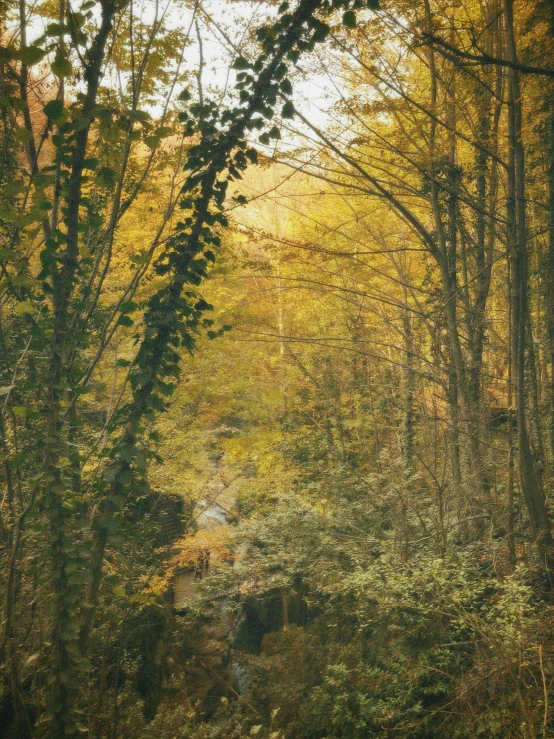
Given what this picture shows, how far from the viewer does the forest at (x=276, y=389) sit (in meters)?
2.65

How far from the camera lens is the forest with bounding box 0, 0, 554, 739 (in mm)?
2648

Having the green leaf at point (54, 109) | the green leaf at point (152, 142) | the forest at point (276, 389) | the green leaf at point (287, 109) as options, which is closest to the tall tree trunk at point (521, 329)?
the forest at point (276, 389)

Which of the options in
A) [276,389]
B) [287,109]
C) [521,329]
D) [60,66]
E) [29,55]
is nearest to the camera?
[29,55]

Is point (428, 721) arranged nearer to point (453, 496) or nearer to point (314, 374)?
point (453, 496)

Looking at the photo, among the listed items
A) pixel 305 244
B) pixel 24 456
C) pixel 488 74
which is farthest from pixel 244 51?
pixel 24 456

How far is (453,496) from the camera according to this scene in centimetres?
638

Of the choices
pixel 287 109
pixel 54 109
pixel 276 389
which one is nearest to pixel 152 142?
pixel 54 109

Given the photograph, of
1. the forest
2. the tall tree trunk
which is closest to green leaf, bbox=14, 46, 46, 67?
the forest

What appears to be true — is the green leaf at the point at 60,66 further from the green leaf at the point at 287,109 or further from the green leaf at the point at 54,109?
the green leaf at the point at 287,109

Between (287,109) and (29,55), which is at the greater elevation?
(287,109)

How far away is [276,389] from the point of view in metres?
11.8

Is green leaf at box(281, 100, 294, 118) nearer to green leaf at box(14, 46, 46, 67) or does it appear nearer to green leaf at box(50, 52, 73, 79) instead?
green leaf at box(50, 52, 73, 79)

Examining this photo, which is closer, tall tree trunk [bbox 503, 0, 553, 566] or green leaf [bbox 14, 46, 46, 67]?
green leaf [bbox 14, 46, 46, 67]

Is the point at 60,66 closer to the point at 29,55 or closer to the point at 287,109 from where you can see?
the point at 29,55
